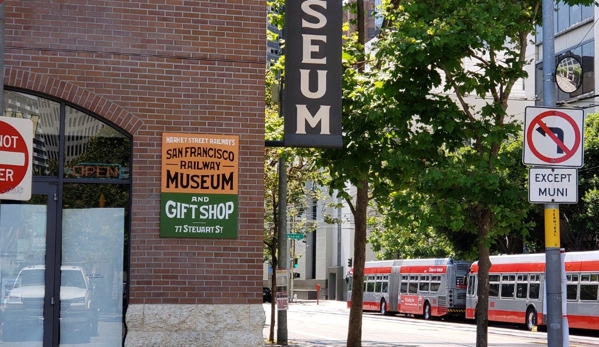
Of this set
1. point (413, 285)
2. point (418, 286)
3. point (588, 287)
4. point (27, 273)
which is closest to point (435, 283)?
point (418, 286)

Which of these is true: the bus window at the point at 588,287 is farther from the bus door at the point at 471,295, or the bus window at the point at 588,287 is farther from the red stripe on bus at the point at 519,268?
the bus door at the point at 471,295

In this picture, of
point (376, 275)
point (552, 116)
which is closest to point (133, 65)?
point (552, 116)

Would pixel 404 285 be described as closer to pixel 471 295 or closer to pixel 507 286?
pixel 471 295

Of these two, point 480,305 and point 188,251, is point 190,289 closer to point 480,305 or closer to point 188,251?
point 188,251

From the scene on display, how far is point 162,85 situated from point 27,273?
2904mm

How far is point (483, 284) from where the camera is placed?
61.4 feet

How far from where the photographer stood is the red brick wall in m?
11.7

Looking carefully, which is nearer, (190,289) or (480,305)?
(190,289)

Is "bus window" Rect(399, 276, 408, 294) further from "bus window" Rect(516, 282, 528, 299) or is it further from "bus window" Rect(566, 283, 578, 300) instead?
"bus window" Rect(566, 283, 578, 300)

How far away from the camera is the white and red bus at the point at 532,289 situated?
33500 millimetres

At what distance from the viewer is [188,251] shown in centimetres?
1184

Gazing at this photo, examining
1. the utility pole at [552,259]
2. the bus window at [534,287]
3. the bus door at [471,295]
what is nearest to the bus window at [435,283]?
the bus door at [471,295]

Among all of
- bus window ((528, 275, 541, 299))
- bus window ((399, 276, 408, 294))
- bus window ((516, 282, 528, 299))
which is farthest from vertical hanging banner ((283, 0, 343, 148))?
bus window ((399, 276, 408, 294))

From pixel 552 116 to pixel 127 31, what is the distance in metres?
5.38
